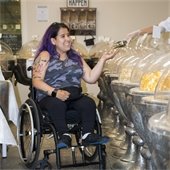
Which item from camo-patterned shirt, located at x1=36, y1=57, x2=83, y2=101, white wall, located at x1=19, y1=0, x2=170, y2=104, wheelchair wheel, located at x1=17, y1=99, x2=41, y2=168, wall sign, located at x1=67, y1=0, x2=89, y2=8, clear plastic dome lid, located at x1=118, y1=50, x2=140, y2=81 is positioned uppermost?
wall sign, located at x1=67, y1=0, x2=89, y2=8

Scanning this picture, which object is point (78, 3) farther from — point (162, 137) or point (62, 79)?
point (162, 137)

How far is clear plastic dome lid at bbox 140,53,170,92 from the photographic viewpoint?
2109mm

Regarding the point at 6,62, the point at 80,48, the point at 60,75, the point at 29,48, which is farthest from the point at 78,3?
the point at 60,75

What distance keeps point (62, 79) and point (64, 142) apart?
0.62 meters

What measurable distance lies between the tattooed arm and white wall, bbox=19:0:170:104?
251 cm

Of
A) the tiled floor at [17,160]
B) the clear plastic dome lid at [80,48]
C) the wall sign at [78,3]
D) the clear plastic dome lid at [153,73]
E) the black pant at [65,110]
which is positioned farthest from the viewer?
the wall sign at [78,3]

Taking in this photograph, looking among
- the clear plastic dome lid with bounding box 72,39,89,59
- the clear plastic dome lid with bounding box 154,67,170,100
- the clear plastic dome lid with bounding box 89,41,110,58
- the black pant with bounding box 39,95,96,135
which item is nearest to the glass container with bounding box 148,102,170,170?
the clear plastic dome lid with bounding box 154,67,170,100

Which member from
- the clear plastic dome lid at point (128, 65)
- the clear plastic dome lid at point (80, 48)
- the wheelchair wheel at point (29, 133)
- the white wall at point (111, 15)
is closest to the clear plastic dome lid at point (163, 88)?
the clear plastic dome lid at point (128, 65)

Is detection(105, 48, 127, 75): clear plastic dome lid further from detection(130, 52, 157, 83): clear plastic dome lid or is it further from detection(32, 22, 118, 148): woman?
detection(130, 52, 157, 83): clear plastic dome lid

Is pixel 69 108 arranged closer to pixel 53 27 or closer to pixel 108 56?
pixel 108 56

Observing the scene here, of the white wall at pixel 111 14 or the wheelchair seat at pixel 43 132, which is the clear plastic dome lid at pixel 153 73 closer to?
the wheelchair seat at pixel 43 132

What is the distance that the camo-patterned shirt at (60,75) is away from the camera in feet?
10.0

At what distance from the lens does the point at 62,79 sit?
307cm

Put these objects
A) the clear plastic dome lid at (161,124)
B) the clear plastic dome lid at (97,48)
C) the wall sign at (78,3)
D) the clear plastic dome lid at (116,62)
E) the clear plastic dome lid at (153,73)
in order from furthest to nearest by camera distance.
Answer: the wall sign at (78,3)
the clear plastic dome lid at (97,48)
the clear plastic dome lid at (116,62)
the clear plastic dome lid at (153,73)
the clear plastic dome lid at (161,124)
